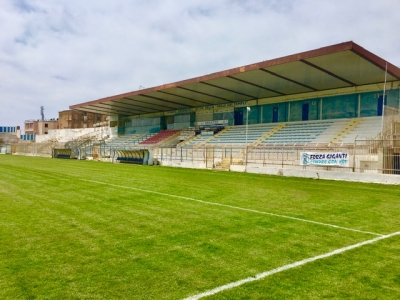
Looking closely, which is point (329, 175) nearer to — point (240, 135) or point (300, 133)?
point (300, 133)

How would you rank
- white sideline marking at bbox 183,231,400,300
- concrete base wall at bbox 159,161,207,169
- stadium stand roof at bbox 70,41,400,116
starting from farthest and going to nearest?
concrete base wall at bbox 159,161,207,169 < stadium stand roof at bbox 70,41,400,116 < white sideline marking at bbox 183,231,400,300

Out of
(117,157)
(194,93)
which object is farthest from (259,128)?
(117,157)

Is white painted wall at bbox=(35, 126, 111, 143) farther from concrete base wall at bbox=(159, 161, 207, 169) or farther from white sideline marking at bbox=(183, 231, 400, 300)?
white sideline marking at bbox=(183, 231, 400, 300)

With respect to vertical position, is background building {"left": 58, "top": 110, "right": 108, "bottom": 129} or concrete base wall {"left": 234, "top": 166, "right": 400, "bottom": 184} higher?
background building {"left": 58, "top": 110, "right": 108, "bottom": 129}

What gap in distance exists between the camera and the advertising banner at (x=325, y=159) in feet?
54.3

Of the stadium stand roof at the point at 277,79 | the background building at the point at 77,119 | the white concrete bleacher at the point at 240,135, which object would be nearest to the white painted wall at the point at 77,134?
the background building at the point at 77,119

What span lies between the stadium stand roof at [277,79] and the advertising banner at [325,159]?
18.8ft

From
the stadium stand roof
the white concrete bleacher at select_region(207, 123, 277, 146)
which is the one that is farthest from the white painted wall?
the white concrete bleacher at select_region(207, 123, 277, 146)

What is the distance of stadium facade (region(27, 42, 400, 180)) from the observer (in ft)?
→ 58.2

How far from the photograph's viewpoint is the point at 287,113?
3158 cm

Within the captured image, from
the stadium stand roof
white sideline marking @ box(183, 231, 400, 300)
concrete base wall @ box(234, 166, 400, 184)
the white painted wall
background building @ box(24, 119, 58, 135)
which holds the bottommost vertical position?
white sideline marking @ box(183, 231, 400, 300)

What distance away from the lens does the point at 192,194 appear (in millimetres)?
10742

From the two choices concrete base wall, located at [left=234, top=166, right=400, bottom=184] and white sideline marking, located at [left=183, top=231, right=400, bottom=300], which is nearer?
white sideline marking, located at [left=183, top=231, right=400, bottom=300]

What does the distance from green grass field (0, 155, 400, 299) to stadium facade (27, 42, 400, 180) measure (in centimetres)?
913
